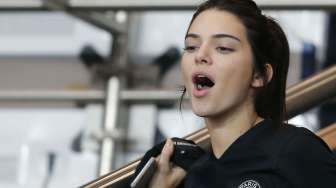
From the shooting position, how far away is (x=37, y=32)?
3.20 m

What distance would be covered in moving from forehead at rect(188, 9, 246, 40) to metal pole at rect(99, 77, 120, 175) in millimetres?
1717

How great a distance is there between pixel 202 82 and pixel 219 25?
90 mm

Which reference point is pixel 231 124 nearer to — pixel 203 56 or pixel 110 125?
pixel 203 56

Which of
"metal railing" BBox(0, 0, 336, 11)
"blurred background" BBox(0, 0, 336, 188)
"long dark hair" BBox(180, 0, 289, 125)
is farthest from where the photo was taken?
"blurred background" BBox(0, 0, 336, 188)

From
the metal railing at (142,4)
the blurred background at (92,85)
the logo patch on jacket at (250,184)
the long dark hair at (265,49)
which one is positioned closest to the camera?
the logo patch on jacket at (250,184)

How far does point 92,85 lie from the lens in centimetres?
308

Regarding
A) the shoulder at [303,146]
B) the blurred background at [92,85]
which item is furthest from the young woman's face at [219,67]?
the blurred background at [92,85]

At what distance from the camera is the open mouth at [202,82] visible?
127 centimetres

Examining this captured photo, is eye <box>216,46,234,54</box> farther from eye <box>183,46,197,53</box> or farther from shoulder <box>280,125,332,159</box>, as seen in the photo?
shoulder <box>280,125,332,159</box>

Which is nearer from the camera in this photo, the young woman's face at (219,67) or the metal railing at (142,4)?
the young woman's face at (219,67)

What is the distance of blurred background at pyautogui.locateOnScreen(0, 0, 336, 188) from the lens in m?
2.95

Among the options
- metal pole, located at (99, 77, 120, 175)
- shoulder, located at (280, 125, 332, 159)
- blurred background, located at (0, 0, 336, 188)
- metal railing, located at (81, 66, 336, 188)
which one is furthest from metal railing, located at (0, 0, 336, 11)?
shoulder, located at (280, 125, 332, 159)

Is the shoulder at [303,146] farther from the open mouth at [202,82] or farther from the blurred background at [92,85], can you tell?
the blurred background at [92,85]

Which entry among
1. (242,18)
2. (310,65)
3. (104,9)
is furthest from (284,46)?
(310,65)
